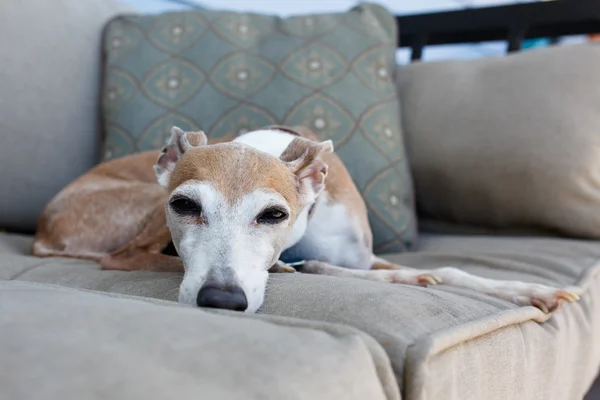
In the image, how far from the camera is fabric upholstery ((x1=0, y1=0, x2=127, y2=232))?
216cm

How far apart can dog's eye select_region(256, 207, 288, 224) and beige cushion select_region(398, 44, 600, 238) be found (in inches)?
45.3

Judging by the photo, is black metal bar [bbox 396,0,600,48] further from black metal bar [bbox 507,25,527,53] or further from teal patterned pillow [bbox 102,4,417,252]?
teal patterned pillow [bbox 102,4,417,252]

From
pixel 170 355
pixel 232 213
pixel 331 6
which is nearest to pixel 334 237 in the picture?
pixel 232 213

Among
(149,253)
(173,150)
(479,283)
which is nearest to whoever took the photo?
(479,283)

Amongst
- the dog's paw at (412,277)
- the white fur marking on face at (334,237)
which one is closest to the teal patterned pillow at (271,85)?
the white fur marking on face at (334,237)

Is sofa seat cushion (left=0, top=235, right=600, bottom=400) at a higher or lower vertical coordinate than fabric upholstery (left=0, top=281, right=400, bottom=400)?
lower

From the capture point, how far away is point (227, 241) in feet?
4.08

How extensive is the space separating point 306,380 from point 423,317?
346mm

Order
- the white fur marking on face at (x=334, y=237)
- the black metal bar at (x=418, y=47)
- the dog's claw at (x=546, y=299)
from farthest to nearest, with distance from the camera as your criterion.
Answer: the black metal bar at (x=418, y=47)
the white fur marking on face at (x=334, y=237)
the dog's claw at (x=546, y=299)

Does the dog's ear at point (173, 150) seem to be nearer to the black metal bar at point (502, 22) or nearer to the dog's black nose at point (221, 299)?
the dog's black nose at point (221, 299)

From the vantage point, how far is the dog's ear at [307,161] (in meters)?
1.55

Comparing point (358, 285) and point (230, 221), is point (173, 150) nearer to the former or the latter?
point (230, 221)

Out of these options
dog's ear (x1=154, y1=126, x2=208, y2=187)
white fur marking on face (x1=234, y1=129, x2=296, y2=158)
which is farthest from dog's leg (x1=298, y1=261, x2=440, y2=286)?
dog's ear (x1=154, y1=126, x2=208, y2=187)

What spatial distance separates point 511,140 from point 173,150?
128 cm
